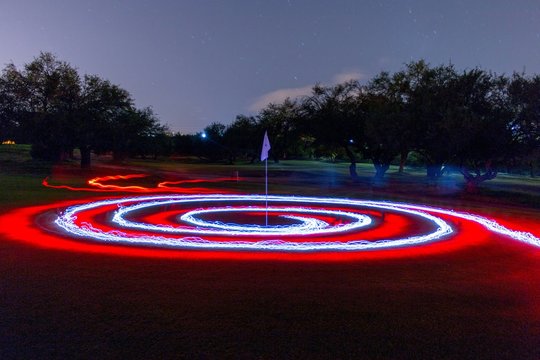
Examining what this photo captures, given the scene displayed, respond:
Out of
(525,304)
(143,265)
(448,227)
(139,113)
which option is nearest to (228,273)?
(143,265)

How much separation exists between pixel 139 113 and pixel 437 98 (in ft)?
116

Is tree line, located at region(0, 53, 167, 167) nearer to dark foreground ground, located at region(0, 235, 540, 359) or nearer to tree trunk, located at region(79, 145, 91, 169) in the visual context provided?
tree trunk, located at region(79, 145, 91, 169)

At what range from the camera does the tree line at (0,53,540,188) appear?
1221 inches

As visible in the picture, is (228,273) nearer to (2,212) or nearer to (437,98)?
(2,212)

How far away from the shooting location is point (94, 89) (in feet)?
156

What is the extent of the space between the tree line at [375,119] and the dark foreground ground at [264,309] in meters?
22.6

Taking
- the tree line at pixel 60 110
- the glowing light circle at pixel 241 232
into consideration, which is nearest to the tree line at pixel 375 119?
the tree line at pixel 60 110

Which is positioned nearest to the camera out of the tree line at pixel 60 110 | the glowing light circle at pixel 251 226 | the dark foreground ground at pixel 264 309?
the dark foreground ground at pixel 264 309

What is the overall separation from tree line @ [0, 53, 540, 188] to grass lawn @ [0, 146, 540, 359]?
22.3 meters

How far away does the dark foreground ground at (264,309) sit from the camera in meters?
5.90

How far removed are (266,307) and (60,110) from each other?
44.4 meters

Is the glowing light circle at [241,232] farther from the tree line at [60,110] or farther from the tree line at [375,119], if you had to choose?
the tree line at [60,110]

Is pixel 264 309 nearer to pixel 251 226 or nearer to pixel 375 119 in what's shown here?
pixel 251 226

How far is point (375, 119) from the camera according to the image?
126ft
